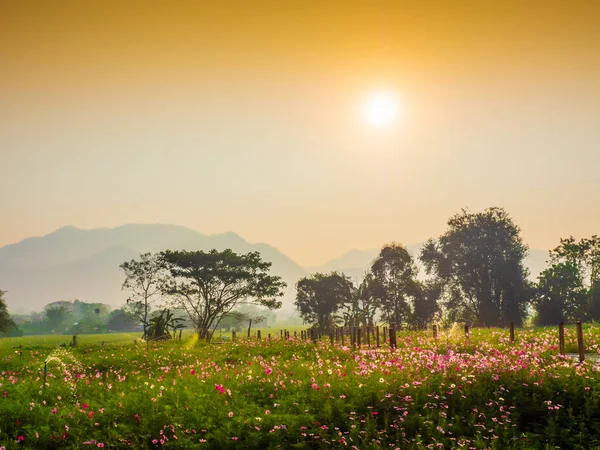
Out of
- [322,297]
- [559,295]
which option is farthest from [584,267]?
[322,297]

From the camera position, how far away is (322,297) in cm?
6725

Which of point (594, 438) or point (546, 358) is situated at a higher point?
point (546, 358)

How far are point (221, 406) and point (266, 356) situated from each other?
36.9ft

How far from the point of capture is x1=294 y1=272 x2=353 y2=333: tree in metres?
67.4

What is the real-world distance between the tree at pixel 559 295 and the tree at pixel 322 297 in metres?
23.8

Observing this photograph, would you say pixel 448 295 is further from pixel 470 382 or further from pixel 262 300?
pixel 470 382

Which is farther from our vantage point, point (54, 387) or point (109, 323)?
point (109, 323)

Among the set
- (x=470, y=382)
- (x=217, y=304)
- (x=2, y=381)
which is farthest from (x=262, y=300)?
(x=470, y=382)

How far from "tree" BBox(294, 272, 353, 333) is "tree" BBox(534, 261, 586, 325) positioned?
2382 cm

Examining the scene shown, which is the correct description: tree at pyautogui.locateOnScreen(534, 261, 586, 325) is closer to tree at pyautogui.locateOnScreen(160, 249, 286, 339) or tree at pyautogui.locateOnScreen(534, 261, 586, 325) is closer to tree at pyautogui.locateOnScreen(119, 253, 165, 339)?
tree at pyautogui.locateOnScreen(160, 249, 286, 339)

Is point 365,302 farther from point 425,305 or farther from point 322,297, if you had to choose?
point 425,305

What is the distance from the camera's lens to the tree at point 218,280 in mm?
56750

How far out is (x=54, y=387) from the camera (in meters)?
14.4

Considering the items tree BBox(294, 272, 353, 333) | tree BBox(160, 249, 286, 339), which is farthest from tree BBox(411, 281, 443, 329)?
tree BBox(160, 249, 286, 339)
